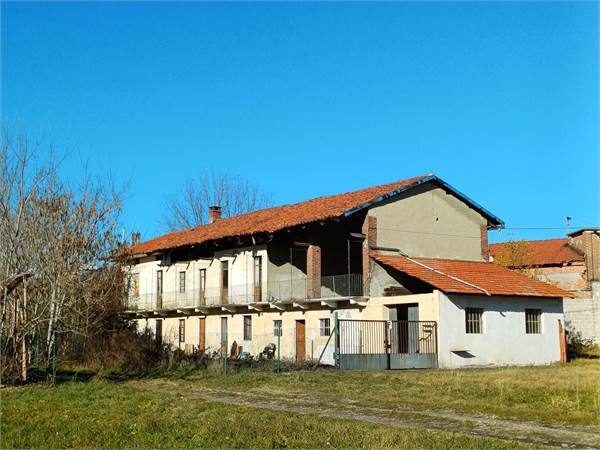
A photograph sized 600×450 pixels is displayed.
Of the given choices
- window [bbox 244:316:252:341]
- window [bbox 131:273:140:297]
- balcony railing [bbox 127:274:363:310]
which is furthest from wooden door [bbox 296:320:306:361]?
window [bbox 131:273:140:297]

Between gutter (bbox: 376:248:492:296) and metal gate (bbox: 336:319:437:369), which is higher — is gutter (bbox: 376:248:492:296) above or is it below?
above

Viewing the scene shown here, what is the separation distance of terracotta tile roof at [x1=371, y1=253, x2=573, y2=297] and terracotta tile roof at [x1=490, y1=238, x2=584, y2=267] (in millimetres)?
14186

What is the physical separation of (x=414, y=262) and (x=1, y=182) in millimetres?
Answer: 17024

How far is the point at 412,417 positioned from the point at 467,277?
17.1 meters

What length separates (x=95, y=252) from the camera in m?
23.5

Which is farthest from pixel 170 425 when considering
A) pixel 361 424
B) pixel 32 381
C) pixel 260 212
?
pixel 260 212

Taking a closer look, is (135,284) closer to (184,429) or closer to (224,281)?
(224,281)

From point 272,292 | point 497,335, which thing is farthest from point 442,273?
point 272,292

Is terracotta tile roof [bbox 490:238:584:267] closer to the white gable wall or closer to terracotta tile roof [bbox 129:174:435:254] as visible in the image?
the white gable wall

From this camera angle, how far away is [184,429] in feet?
38.0

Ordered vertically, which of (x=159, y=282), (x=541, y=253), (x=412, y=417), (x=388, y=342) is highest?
(x=541, y=253)

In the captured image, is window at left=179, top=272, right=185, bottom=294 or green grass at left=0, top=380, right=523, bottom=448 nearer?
green grass at left=0, top=380, right=523, bottom=448

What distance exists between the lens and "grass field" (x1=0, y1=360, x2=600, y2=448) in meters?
10.7

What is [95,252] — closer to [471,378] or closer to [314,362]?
[314,362]
